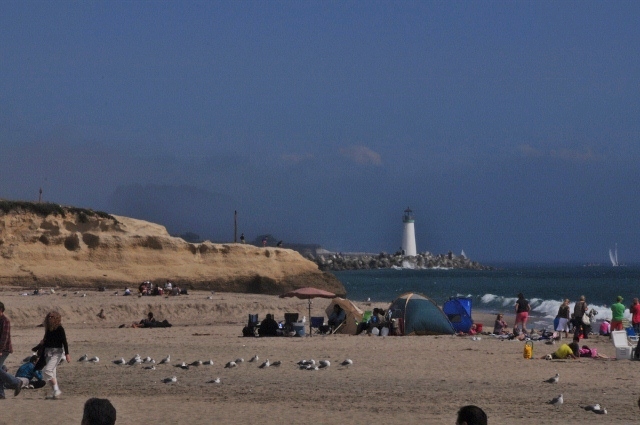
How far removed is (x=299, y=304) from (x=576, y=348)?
18839 mm

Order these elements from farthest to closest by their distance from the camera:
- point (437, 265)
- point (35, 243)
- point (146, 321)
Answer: point (437, 265)
point (35, 243)
point (146, 321)

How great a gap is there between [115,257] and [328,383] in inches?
1172

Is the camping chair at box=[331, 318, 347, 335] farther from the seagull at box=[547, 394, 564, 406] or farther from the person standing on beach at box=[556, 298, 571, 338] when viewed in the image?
the seagull at box=[547, 394, 564, 406]

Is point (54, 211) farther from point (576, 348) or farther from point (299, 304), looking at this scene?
point (576, 348)

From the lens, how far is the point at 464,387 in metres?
13.6

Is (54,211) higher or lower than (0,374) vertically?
higher

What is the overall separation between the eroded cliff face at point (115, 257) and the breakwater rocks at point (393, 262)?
80502 millimetres

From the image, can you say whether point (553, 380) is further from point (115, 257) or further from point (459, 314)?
point (115, 257)

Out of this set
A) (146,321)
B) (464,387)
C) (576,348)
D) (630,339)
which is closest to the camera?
(464,387)

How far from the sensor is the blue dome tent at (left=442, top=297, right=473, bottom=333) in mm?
24719

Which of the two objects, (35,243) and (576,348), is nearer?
(576,348)

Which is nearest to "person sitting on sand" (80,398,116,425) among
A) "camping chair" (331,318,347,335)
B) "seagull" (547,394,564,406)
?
"seagull" (547,394,564,406)

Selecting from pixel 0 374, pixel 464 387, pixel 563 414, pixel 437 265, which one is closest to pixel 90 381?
pixel 0 374

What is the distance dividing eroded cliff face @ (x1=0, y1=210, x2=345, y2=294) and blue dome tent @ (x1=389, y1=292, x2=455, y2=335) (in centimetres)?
2015
